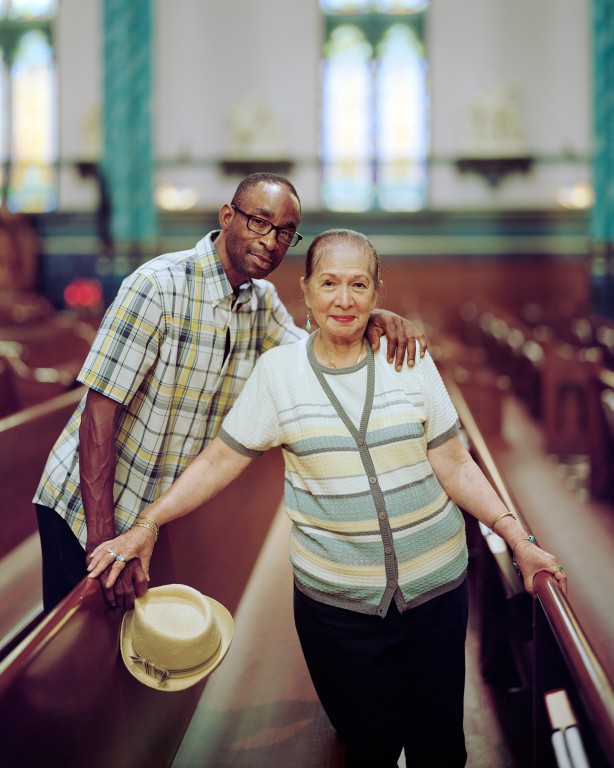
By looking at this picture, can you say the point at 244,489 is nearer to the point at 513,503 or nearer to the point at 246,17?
the point at 513,503

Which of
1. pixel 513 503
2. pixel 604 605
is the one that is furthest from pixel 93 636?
pixel 604 605

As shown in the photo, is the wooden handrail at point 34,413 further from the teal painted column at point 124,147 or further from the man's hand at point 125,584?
the teal painted column at point 124,147

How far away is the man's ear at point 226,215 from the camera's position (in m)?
2.00

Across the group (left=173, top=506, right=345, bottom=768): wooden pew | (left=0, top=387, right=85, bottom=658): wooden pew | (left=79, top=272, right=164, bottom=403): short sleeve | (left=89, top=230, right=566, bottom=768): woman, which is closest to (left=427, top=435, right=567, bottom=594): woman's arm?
(left=89, top=230, right=566, bottom=768): woman

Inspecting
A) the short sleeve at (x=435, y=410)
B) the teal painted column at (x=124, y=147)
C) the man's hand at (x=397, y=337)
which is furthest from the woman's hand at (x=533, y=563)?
the teal painted column at (x=124, y=147)

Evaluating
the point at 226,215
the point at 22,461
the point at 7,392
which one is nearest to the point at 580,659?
the point at 226,215

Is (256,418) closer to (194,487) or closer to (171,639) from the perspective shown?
(194,487)

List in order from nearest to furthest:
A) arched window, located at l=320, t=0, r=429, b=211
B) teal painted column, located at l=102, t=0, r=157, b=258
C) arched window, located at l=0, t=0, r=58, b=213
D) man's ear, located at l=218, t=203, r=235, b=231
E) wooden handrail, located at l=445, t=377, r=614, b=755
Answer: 1. wooden handrail, located at l=445, t=377, r=614, b=755
2. man's ear, located at l=218, t=203, r=235, b=231
3. teal painted column, located at l=102, t=0, r=157, b=258
4. arched window, located at l=320, t=0, r=429, b=211
5. arched window, located at l=0, t=0, r=58, b=213

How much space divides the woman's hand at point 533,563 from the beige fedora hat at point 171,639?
2.24 ft

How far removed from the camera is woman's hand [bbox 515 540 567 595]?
1.75m

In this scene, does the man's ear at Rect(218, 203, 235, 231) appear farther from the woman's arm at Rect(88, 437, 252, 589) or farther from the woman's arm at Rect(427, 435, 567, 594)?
the woman's arm at Rect(427, 435, 567, 594)

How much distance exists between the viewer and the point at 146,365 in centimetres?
194

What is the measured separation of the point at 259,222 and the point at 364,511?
28.5 inches

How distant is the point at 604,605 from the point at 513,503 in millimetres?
800
